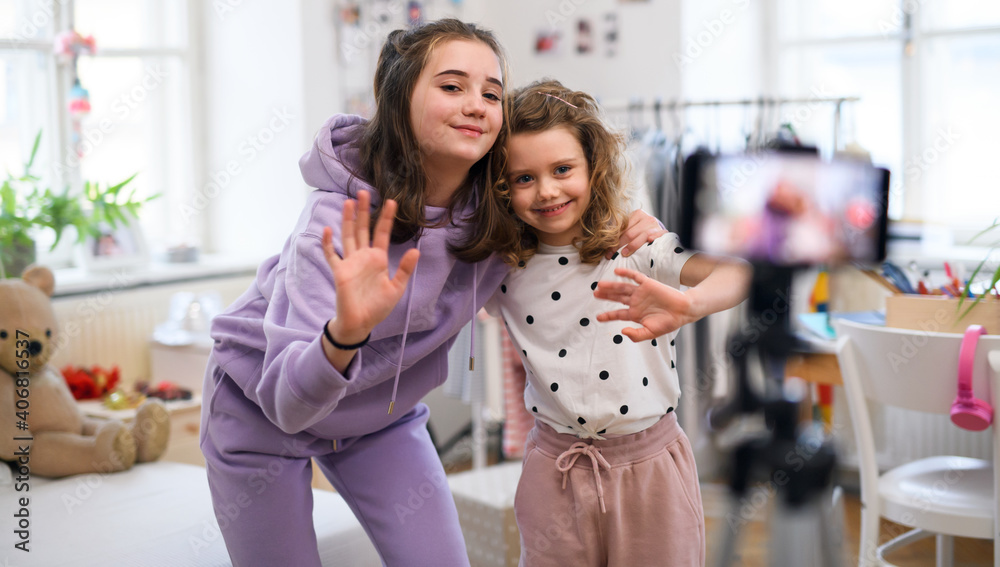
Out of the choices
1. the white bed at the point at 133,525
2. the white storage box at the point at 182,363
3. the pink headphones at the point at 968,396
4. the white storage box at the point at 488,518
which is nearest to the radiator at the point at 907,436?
the pink headphones at the point at 968,396

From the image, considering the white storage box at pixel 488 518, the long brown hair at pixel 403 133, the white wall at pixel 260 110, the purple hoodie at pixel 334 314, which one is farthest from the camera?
the white wall at pixel 260 110

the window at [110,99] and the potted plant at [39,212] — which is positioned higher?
the window at [110,99]

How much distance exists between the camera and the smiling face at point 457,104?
1.08 m

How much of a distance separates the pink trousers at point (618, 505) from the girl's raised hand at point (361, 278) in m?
0.41

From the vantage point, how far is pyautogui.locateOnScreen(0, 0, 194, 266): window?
8.60ft

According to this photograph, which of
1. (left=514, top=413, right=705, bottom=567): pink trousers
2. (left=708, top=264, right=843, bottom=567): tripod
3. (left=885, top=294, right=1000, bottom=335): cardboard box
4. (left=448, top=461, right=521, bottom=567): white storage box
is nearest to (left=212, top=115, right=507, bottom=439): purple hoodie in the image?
(left=514, top=413, right=705, bottom=567): pink trousers

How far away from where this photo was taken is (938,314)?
183 centimetres

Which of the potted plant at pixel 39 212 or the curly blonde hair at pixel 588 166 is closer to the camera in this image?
the curly blonde hair at pixel 588 166

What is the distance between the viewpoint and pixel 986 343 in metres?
1.66

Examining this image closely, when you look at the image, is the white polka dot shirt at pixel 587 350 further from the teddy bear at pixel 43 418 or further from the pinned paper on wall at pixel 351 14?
the pinned paper on wall at pixel 351 14

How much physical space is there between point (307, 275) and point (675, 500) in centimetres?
58

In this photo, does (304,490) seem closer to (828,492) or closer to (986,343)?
(828,492)

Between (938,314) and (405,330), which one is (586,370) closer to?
(405,330)

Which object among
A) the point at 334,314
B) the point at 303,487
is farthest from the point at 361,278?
the point at 303,487
